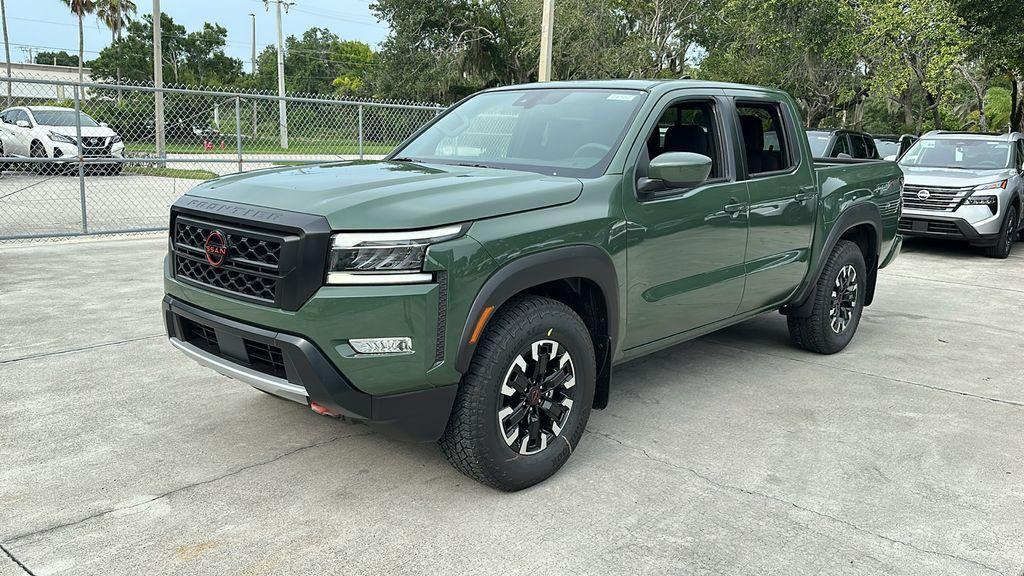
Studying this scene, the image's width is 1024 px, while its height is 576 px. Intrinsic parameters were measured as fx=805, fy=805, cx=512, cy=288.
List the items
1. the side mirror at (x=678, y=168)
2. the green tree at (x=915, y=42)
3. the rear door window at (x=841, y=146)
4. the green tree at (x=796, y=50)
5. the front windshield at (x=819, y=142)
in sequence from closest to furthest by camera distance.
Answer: the side mirror at (x=678, y=168)
the front windshield at (x=819, y=142)
the rear door window at (x=841, y=146)
the green tree at (x=915, y=42)
the green tree at (x=796, y=50)

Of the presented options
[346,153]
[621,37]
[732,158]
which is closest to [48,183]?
[346,153]

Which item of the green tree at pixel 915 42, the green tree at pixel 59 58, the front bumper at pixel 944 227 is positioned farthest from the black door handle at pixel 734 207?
the green tree at pixel 59 58

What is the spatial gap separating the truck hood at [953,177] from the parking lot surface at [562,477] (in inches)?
228

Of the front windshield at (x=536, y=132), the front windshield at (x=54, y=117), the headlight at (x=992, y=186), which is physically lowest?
the headlight at (x=992, y=186)

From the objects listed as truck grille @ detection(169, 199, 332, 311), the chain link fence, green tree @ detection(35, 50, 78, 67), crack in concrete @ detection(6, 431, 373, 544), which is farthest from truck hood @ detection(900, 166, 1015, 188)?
green tree @ detection(35, 50, 78, 67)

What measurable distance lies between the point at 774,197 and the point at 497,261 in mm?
2412

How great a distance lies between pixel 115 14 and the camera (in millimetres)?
57719

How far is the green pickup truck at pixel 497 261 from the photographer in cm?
305

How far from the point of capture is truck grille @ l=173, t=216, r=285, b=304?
317 cm

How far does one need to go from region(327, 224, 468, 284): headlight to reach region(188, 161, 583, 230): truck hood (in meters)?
0.04

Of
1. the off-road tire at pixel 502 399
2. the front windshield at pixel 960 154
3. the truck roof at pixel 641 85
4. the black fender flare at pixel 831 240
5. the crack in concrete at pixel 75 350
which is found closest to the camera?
the off-road tire at pixel 502 399

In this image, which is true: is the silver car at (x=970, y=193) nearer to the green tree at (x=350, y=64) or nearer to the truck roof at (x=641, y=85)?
the truck roof at (x=641, y=85)

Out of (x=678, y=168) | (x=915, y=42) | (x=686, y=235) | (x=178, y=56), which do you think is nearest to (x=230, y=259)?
(x=678, y=168)

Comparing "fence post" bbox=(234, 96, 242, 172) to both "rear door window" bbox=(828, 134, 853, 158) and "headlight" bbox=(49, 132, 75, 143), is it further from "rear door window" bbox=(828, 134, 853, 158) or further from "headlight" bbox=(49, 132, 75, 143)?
"rear door window" bbox=(828, 134, 853, 158)
